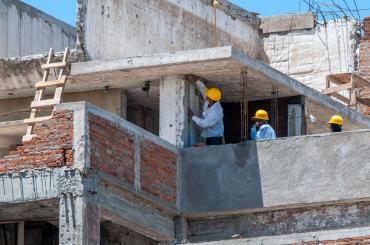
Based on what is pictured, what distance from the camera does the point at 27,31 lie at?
29375 millimetres

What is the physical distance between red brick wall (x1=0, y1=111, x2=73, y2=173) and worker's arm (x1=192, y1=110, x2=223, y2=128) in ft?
10.8

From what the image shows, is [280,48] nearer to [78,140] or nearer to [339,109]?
[339,109]

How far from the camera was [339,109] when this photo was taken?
90.0ft

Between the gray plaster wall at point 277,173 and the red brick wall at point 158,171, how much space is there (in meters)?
0.39

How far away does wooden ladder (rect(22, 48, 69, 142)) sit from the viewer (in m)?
22.8

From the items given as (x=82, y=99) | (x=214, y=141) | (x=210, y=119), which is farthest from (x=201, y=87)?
(x=82, y=99)

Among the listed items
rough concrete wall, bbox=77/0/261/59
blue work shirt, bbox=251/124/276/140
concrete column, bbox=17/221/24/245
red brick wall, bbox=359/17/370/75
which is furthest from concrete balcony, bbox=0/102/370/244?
red brick wall, bbox=359/17/370/75

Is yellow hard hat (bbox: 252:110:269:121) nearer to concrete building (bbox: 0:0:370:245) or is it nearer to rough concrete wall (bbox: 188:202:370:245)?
concrete building (bbox: 0:0:370:245)

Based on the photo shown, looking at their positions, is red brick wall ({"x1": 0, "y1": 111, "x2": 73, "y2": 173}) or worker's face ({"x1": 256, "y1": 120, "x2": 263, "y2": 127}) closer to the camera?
red brick wall ({"x1": 0, "y1": 111, "x2": 73, "y2": 173})

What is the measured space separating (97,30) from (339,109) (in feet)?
16.2

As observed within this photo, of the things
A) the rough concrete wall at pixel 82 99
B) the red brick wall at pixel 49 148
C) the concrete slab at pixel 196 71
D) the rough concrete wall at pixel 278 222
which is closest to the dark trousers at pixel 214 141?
the concrete slab at pixel 196 71

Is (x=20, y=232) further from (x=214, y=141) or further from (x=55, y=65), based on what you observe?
(x=214, y=141)

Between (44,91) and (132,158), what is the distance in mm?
2473

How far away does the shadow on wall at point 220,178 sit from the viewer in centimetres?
2352
